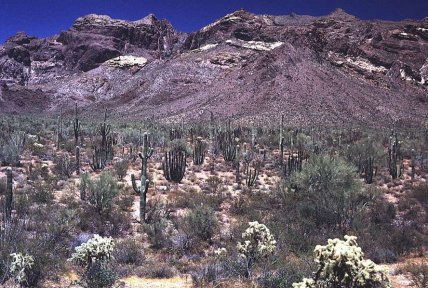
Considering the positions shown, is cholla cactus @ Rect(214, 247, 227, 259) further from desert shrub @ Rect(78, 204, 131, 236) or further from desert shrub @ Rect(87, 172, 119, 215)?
desert shrub @ Rect(87, 172, 119, 215)

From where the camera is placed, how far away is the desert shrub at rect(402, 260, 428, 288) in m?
7.93

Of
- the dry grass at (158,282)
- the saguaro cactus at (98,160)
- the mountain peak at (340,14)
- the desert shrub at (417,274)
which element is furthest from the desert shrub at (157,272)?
the mountain peak at (340,14)

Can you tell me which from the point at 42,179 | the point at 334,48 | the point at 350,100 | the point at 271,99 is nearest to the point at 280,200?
the point at 42,179

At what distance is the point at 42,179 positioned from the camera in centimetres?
1712

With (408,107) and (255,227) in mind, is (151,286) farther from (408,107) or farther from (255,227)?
(408,107)

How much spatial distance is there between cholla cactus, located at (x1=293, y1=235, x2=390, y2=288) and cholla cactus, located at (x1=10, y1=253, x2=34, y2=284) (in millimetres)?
5007

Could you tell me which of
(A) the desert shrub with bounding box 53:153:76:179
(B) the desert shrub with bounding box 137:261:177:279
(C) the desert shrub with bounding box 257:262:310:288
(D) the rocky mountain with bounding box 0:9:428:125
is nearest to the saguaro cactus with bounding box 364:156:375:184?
(C) the desert shrub with bounding box 257:262:310:288

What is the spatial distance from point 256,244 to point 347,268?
3.64 meters

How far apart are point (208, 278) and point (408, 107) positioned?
2447 inches

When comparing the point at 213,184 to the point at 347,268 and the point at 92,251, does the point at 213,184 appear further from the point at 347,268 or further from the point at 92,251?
the point at 347,268

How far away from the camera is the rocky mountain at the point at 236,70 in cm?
5978

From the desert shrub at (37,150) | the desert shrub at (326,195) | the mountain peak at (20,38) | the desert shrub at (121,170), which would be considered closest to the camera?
the desert shrub at (326,195)

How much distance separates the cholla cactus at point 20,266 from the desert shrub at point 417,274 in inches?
260

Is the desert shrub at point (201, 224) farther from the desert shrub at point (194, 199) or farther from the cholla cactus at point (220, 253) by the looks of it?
the desert shrub at point (194, 199)
